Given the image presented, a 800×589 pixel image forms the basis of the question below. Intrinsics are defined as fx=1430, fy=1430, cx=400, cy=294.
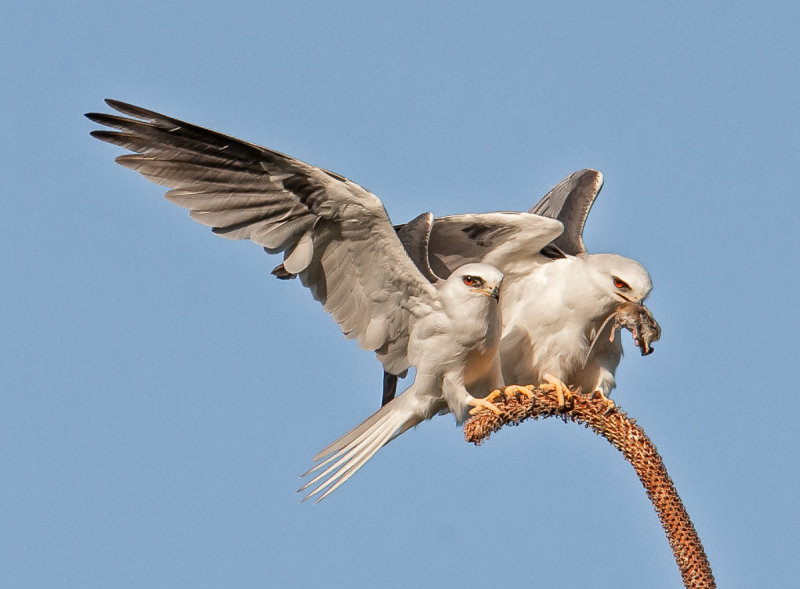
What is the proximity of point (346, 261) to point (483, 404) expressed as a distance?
166 cm

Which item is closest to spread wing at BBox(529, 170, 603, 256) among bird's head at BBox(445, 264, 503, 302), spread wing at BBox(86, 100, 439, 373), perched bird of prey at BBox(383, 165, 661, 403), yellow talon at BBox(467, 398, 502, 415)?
perched bird of prey at BBox(383, 165, 661, 403)

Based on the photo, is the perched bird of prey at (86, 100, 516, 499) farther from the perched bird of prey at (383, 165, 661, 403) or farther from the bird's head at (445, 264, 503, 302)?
the perched bird of prey at (383, 165, 661, 403)

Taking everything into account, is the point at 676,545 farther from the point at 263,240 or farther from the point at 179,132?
the point at 179,132

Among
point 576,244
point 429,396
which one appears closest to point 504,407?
point 429,396

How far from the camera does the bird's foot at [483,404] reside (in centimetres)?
1065

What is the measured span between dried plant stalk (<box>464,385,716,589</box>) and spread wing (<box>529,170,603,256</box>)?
2360 millimetres

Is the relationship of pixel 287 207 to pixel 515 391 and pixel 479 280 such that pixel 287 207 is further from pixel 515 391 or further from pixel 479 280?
pixel 515 391

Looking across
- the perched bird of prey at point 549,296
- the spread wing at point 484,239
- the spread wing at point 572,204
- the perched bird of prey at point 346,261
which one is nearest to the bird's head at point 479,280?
the perched bird of prey at point 346,261

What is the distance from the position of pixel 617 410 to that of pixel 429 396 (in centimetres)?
214

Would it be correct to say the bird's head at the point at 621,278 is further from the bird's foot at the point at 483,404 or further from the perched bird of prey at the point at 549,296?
the bird's foot at the point at 483,404

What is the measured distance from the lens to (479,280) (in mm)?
11172

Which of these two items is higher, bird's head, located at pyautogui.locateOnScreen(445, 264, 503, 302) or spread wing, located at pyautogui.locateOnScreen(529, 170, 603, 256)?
spread wing, located at pyautogui.locateOnScreen(529, 170, 603, 256)

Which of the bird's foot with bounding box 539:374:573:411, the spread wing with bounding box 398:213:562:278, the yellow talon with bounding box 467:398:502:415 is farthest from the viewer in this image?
the spread wing with bounding box 398:213:562:278

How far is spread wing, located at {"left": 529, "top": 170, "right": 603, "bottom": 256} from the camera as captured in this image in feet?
43.6
